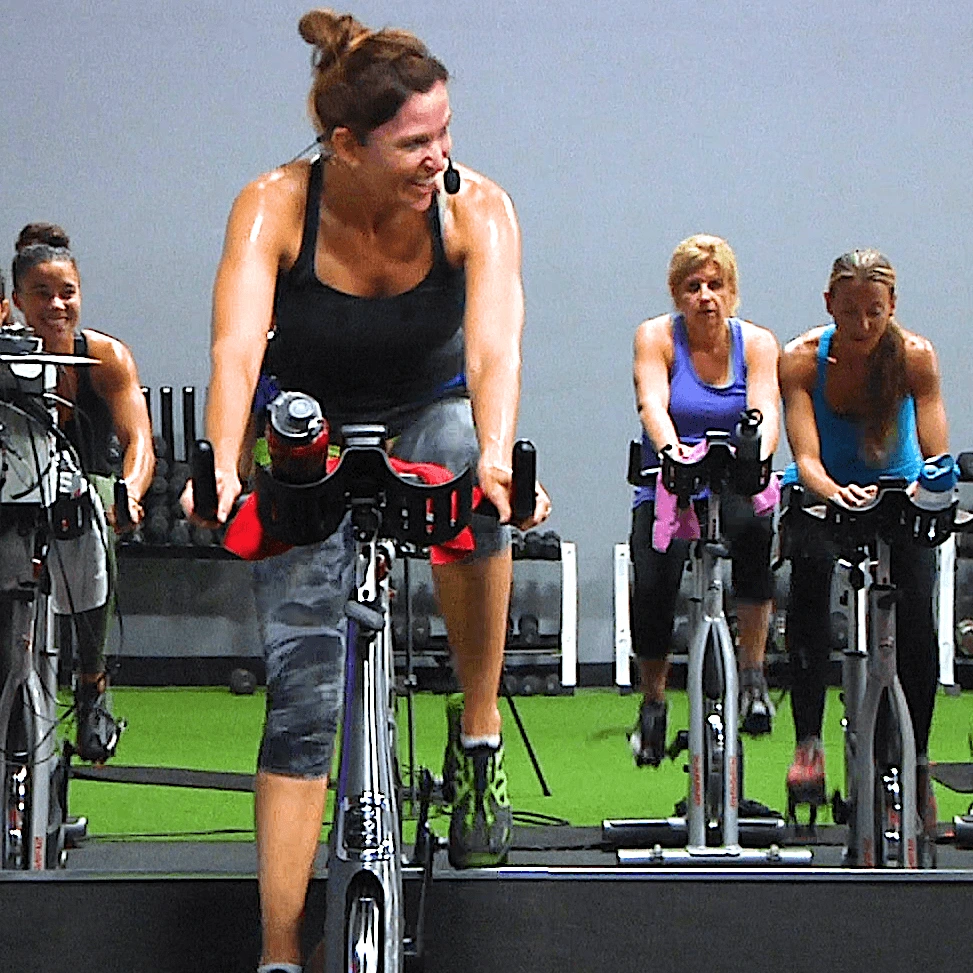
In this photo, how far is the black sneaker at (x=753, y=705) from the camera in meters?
3.75

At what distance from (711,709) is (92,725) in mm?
1250

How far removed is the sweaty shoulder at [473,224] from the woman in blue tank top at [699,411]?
3.98 ft

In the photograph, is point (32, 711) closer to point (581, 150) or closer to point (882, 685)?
point (882, 685)

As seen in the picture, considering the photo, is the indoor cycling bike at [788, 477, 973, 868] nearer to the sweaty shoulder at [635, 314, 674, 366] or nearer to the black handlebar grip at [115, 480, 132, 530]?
the sweaty shoulder at [635, 314, 674, 366]

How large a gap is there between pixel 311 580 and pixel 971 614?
173 inches

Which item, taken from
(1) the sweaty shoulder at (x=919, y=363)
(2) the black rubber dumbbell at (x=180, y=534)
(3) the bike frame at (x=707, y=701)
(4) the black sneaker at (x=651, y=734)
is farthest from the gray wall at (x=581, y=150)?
(3) the bike frame at (x=707, y=701)

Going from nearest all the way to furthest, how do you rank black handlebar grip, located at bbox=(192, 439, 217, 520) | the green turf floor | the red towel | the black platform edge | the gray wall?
black handlebar grip, located at bbox=(192, 439, 217, 520), the red towel, the black platform edge, the green turf floor, the gray wall

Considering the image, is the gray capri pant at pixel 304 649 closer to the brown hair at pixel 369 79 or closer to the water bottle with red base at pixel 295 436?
the water bottle with red base at pixel 295 436

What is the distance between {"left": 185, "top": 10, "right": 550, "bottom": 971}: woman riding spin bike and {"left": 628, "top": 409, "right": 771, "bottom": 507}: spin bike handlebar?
793 millimetres

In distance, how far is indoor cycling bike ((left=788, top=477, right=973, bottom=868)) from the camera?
2.96 metres

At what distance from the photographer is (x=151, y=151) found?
4852 millimetres

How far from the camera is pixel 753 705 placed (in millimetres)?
3766

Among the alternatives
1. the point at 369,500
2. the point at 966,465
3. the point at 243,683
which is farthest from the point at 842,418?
the point at 243,683

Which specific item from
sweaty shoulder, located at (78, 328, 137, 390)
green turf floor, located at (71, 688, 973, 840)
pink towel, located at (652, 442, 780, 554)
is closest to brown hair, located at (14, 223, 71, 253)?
sweaty shoulder, located at (78, 328, 137, 390)
